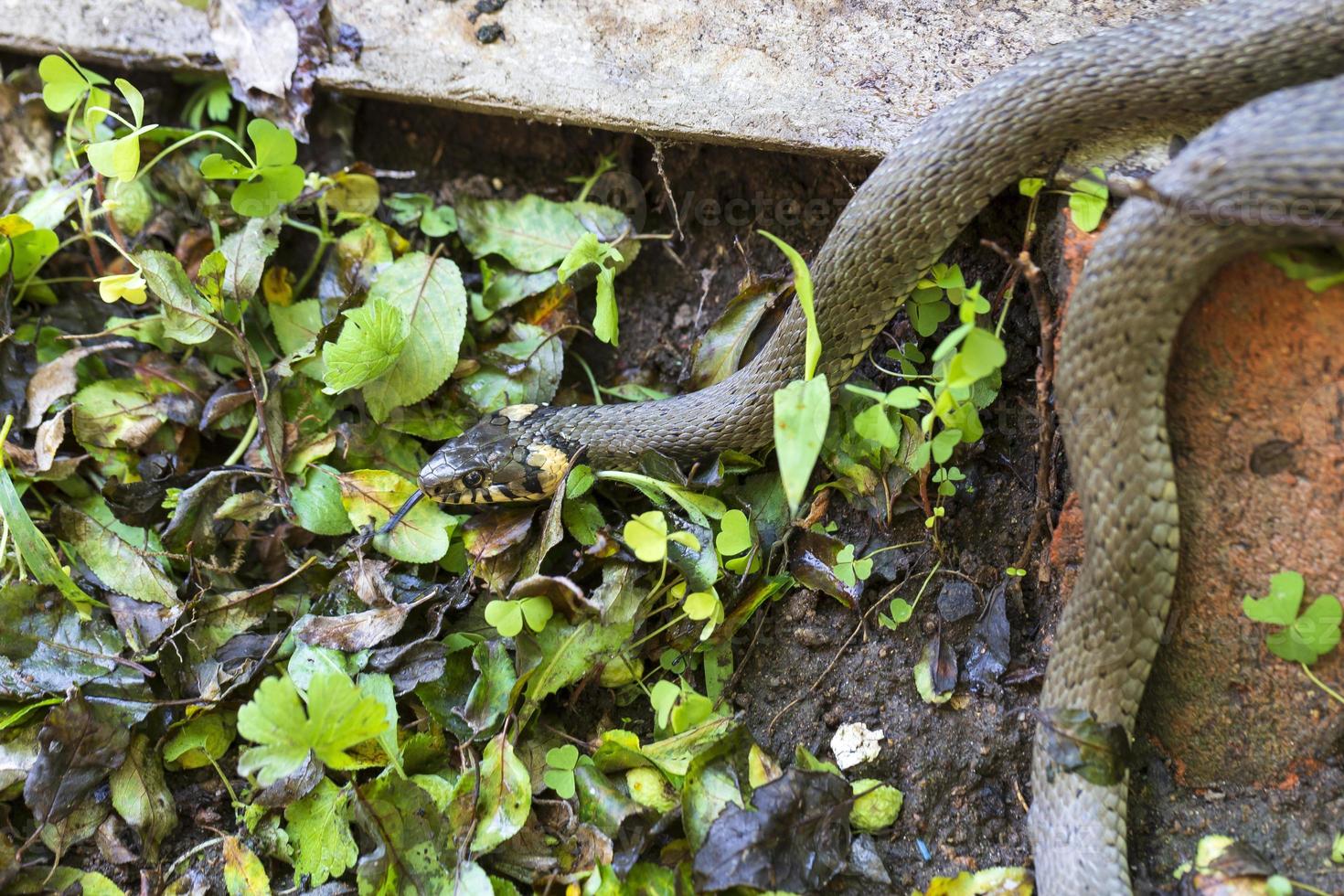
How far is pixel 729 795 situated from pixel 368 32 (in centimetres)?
258

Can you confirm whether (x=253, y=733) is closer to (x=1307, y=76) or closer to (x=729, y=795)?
(x=729, y=795)

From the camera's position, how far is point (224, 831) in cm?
258

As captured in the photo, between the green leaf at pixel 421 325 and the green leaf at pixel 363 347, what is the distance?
14 centimetres

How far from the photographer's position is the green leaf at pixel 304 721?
2014mm

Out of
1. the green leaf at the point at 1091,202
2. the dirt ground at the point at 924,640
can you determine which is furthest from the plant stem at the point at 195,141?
the green leaf at the point at 1091,202

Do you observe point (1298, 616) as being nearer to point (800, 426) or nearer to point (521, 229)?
point (800, 426)

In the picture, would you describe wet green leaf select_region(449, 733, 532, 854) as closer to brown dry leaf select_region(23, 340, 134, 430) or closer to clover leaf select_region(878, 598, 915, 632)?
clover leaf select_region(878, 598, 915, 632)

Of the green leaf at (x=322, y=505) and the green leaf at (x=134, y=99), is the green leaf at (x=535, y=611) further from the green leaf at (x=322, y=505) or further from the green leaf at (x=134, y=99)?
the green leaf at (x=134, y=99)

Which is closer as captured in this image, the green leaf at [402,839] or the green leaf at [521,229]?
the green leaf at [402,839]

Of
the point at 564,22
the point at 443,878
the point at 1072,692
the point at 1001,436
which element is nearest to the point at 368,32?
the point at 564,22

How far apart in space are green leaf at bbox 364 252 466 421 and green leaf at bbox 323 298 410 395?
14cm

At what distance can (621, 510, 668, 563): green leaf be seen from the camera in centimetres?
238

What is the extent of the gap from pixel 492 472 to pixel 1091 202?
5.61 feet


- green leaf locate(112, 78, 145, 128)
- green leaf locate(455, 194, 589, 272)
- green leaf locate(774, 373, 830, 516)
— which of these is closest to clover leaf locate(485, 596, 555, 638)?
green leaf locate(774, 373, 830, 516)
